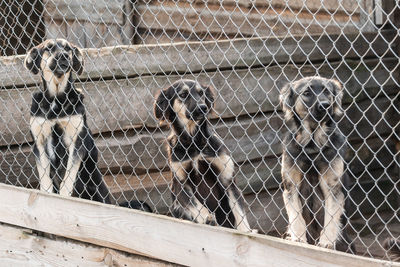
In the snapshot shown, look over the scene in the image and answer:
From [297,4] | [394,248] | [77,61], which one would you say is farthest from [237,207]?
[297,4]

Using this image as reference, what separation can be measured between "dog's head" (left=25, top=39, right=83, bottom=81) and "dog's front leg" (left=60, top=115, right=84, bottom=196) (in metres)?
0.36

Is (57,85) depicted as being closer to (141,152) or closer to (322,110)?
(141,152)

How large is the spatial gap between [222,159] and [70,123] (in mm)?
1252

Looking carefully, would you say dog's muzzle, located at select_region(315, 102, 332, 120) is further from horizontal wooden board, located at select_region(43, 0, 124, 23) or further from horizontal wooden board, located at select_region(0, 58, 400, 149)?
horizontal wooden board, located at select_region(43, 0, 124, 23)

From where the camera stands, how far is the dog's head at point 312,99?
4352 millimetres

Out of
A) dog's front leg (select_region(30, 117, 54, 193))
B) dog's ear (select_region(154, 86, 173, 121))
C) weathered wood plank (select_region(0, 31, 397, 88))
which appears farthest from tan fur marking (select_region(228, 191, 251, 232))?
dog's front leg (select_region(30, 117, 54, 193))

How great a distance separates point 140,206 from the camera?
506 centimetres

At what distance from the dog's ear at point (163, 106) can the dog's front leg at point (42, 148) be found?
88 centimetres

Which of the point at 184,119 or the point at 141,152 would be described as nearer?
the point at 184,119

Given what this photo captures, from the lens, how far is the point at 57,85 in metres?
5.55

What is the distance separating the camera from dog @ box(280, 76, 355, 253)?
4434mm

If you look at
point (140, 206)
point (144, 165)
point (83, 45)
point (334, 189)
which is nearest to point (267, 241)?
point (334, 189)

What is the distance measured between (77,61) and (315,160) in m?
2.01

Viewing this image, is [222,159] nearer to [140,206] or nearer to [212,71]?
[140,206]
